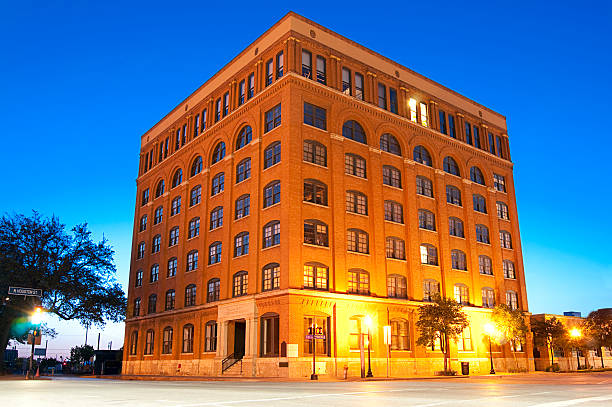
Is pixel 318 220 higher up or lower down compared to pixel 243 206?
lower down

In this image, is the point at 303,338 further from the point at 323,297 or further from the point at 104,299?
the point at 104,299

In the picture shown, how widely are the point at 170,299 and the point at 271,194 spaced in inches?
746

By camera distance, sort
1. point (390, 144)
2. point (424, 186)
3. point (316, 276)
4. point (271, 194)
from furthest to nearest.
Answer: point (424, 186), point (390, 144), point (271, 194), point (316, 276)

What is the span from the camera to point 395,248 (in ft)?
152

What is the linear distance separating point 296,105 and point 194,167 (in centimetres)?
1750

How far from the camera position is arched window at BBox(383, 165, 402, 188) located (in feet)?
157

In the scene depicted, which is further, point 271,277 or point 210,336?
point 210,336

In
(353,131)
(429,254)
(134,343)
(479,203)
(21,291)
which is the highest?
(353,131)

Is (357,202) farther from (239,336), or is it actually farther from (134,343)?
(134,343)

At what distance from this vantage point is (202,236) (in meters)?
50.7

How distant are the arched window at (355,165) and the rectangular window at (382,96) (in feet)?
21.4

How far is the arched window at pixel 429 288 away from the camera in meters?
47.4

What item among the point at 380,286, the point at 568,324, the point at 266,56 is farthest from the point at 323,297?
the point at 568,324

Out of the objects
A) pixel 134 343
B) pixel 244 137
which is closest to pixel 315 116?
pixel 244 137
